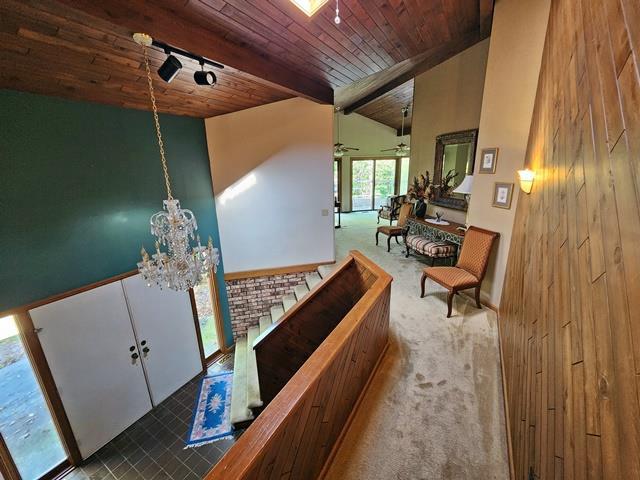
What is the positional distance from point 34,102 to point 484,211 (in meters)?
5.00

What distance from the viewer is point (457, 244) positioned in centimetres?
412

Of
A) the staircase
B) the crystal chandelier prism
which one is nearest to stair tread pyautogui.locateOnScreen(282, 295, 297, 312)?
the staircase

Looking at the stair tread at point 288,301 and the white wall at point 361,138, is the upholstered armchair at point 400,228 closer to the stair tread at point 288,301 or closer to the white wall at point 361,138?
the stair tread at point 288,301

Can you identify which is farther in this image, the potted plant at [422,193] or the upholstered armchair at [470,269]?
the potted plant at [422,193]

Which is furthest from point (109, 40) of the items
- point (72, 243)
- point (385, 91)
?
point (385, 91)

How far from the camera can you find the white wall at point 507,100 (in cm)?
250

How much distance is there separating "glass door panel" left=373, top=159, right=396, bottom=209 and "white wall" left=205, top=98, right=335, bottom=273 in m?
6.06

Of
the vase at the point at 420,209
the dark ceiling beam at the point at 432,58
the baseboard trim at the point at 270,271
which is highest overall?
the dark ceiling beam at the point at 432,58

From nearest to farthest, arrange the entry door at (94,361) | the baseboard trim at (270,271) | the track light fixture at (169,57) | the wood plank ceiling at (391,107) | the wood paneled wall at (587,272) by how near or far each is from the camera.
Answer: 1. the wood paneled wall at (587,272)
2. the track light fixture at (169,57)
3. the entry door at (94,361)
4. the baseboard trim at (270,271)
5. the wood plank ceiling at (391,107)

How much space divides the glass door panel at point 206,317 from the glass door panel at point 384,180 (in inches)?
296

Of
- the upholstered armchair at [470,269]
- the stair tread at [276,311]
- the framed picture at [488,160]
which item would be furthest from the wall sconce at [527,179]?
the stair tread at [276,311]

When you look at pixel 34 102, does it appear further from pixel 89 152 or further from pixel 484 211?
pixel 484 211

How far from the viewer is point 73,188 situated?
2.79 metres

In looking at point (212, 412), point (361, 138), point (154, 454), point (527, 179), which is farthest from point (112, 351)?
point (361, 138)
